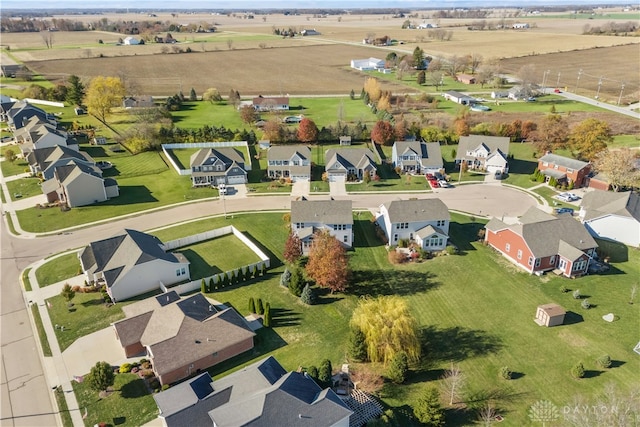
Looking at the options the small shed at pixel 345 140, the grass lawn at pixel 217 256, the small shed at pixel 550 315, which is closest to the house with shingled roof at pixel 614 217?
the small shed at pixel 550 315

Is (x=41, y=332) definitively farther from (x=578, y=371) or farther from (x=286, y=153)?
(x=286, y=153)

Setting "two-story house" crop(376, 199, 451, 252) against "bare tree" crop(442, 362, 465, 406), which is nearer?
"bare tree" crop(442, 362, 465, 406)

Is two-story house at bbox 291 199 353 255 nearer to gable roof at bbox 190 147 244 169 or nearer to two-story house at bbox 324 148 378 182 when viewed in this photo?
two-story house at bbox 324 148 378 182

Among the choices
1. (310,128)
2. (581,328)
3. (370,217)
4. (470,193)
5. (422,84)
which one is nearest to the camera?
(581,328)

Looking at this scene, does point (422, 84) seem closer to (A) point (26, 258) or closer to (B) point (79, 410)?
(A) point (26, 258)

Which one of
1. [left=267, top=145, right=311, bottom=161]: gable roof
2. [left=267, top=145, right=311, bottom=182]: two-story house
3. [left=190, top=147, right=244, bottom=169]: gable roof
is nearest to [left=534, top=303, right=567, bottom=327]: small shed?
[left=267, top=145, right=311, bottom=182]: two-story house

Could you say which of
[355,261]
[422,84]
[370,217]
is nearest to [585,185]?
[370,217]
